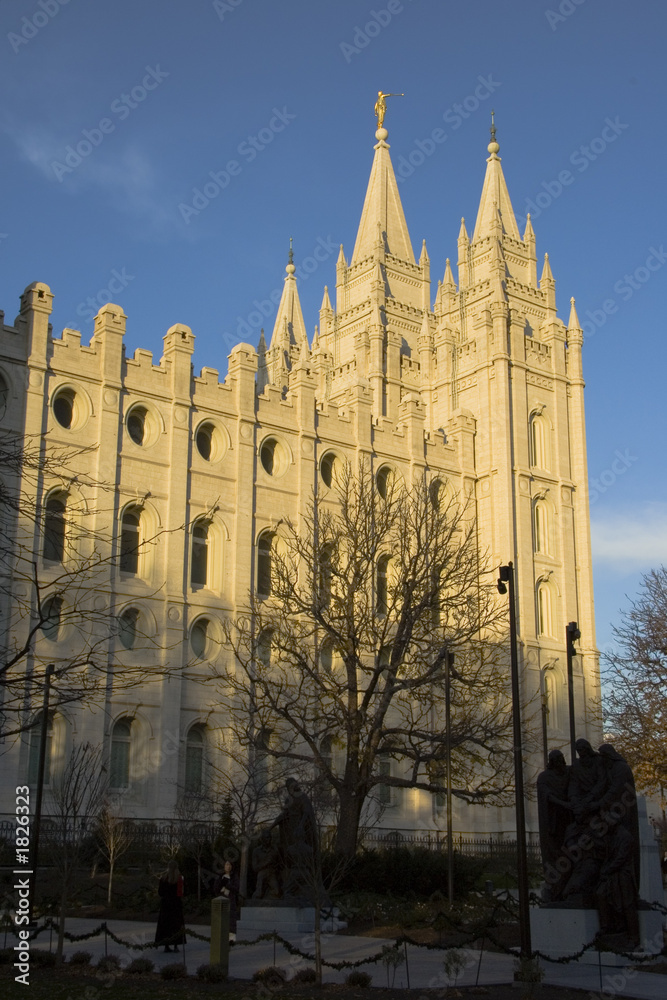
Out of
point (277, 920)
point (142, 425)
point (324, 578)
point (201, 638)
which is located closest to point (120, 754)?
point (201, 638)

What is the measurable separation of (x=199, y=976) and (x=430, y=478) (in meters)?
33.0

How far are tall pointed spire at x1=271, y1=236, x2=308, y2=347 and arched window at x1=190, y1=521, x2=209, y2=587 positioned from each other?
29703 mm

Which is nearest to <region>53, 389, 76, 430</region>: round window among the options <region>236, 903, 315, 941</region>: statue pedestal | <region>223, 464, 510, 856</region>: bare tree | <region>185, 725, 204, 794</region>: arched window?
<region>223, 464, 510, 856</region>: bare tree

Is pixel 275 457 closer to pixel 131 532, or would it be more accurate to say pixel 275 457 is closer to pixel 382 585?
pixel 382 585

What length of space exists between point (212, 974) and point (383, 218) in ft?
158

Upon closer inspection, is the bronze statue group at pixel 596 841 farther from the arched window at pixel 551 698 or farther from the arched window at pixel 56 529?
the arched window at pixel 551 698

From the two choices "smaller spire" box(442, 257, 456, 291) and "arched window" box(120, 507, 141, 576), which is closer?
"arched window" box(120, 507, 141, 576)

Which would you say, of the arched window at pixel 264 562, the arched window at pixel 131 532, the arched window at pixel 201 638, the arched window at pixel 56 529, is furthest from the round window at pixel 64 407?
the arched window at pixel 264 562

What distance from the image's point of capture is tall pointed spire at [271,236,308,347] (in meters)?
68.7

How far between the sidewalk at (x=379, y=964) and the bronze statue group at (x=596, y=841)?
3.54 feet

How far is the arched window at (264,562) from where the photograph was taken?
39.9 metres

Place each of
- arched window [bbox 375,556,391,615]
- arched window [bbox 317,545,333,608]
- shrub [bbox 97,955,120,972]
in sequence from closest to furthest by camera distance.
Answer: shrub [bbox 97,955,120,972] → arched window [bbox 317,545,333,608] → arched window [bbox 375,556,391,615]

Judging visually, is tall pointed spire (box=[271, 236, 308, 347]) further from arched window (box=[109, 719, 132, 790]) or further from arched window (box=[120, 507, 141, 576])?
arched window (box=[109, 719, 132, 790])

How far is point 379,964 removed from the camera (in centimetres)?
1717
